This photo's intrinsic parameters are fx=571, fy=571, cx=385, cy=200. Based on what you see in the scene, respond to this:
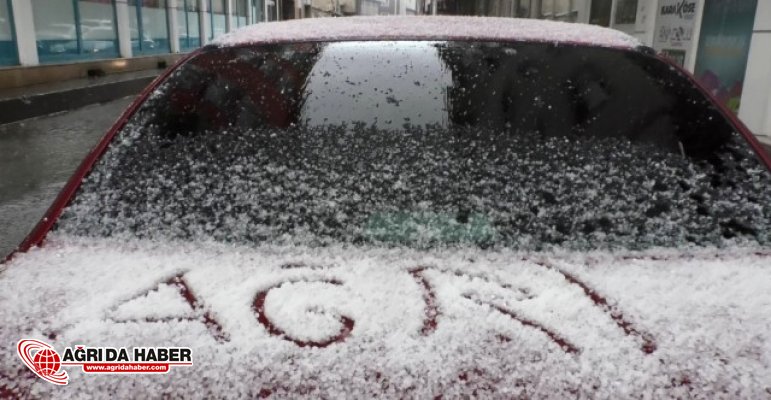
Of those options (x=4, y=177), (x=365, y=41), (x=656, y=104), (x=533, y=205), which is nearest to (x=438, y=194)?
(x=533, y=205)

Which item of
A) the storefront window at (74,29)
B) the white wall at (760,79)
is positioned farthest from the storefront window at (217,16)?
the white wall at (760,79)

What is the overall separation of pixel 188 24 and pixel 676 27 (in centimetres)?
1520

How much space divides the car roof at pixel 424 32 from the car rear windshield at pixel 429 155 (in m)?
0.03

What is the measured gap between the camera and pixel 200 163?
144 cm

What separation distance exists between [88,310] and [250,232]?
0.38 meters

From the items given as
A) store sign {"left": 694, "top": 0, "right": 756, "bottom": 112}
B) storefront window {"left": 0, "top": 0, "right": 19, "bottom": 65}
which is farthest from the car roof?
storefront window {"left": 0, "top": 0, "right": 19, "bottom": 65}

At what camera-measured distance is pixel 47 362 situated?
0.88 m

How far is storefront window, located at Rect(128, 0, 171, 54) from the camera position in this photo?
1534 centimetres

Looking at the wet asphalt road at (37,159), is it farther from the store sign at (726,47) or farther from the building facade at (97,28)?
the building facade at (97,28)

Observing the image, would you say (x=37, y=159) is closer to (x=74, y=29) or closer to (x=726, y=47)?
(x=74, y=29)

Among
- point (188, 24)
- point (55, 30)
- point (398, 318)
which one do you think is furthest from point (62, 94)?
point (398, 318)

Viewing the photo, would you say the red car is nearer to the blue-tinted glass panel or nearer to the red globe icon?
the red globe icon

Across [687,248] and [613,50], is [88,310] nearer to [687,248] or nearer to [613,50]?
[687,248]

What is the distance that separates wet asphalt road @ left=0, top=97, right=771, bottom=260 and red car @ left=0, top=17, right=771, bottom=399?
2926 millimetres
